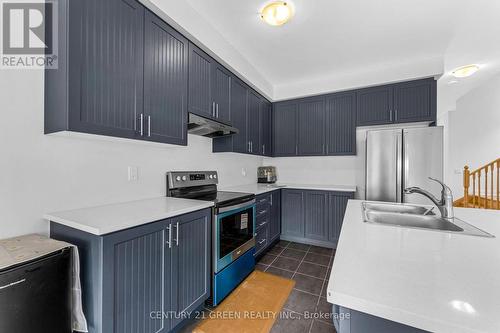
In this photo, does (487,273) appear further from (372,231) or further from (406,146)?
(406,146)

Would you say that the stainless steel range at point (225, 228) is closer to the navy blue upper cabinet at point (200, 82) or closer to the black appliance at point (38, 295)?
the navy blue upper cabinet at point (200, 82)

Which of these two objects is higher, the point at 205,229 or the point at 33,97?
the point at 33,97

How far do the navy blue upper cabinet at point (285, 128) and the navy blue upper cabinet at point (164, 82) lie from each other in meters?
2.23

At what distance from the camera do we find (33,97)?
1.31m

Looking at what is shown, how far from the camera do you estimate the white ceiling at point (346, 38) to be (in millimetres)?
1924

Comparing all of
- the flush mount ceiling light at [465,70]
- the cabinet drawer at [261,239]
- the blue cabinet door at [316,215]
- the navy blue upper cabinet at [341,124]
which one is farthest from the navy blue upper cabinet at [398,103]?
the cabinet drawer at [261,239]

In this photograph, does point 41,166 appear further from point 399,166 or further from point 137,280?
point 399,166

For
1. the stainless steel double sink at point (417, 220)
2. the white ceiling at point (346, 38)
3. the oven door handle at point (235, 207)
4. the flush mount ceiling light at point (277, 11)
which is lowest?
the oven door handle at point (235, 207)

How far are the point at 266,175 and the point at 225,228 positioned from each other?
6.46ft

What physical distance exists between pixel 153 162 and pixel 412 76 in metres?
3.52

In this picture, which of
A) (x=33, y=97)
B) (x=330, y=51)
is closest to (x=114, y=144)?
(x=33, y=97)

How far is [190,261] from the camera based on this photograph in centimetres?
160

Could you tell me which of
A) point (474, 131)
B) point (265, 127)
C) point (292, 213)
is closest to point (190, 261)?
point (292, 213)

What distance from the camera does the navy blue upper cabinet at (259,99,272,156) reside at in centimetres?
353
